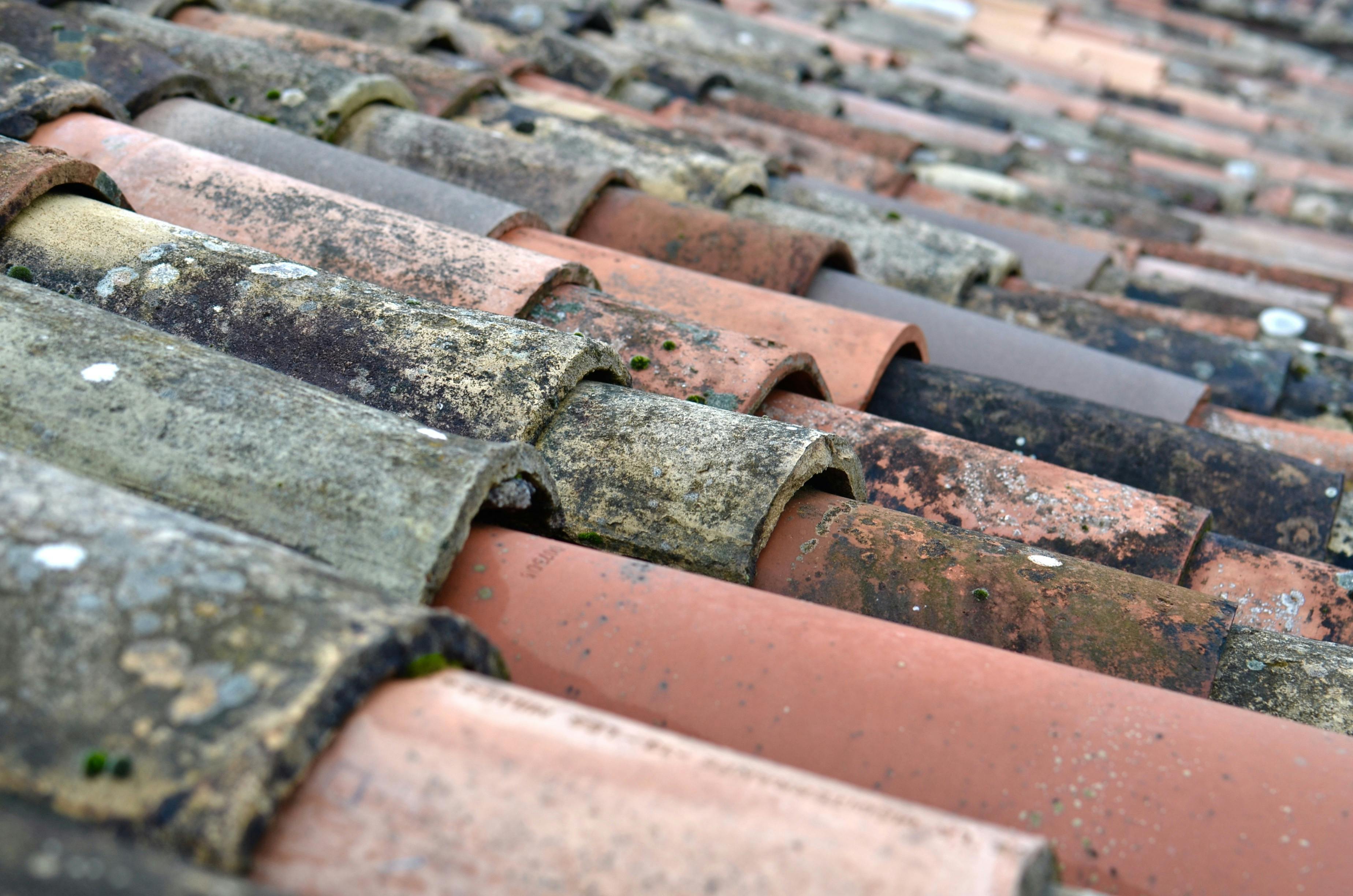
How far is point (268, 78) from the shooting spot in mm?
3619

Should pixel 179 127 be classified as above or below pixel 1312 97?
below

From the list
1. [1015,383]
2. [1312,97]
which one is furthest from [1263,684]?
[1312,97]

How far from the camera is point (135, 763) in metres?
1.09

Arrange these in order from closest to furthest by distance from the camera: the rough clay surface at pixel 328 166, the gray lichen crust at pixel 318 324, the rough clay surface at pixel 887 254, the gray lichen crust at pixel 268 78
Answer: the gray lichen crust at pixel 318 324 < the rough clay surface at pixel 328 166 < the gray lichen crust at pixel 268 78 < the rough clay surface at pixel 887 254

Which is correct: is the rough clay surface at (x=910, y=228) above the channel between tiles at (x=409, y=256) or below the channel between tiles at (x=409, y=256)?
above

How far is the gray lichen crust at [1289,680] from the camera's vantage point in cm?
183

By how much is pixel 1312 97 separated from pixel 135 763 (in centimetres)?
1136

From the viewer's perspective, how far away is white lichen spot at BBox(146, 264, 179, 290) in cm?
214

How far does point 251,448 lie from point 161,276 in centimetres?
73

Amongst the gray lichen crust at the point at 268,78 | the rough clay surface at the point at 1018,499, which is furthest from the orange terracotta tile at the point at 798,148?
the rough clay surface at the point at 1018,499

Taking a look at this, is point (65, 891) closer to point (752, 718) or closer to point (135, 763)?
point (135, 763)

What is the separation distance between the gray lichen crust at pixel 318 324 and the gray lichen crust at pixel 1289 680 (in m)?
1.20

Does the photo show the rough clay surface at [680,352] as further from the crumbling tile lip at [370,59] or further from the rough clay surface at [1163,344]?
the crumbling tile lip at [370,59]

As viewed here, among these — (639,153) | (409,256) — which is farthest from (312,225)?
(639,153)
